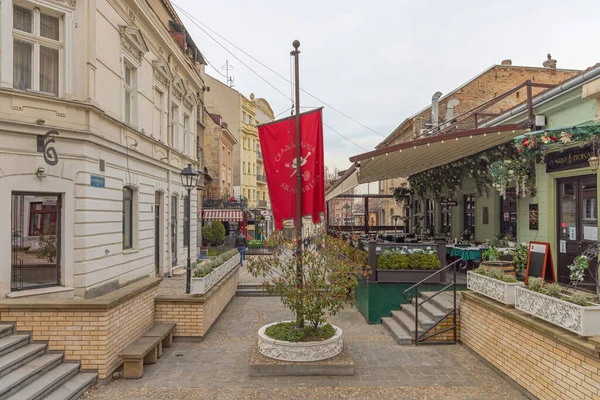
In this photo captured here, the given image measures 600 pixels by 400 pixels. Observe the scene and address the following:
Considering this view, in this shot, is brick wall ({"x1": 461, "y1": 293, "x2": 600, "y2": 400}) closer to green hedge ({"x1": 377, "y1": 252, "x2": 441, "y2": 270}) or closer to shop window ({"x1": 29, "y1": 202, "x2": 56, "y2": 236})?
green hedge ({"x1": 377, "y1": 252, "x2": 441, "y2": 270})

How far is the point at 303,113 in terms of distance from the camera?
22.1ft

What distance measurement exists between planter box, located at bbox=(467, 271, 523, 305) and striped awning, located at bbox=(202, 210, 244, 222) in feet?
65.2

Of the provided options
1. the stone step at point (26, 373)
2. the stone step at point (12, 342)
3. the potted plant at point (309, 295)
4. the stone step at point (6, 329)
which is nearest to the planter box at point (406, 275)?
the potted plant at point (309, 295)

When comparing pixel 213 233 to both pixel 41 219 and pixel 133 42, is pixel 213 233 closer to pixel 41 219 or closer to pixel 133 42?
pixel 133 42

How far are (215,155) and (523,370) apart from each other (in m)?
26.8

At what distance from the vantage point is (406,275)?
9.34 metres

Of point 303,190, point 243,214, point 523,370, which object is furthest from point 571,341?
point 243,214

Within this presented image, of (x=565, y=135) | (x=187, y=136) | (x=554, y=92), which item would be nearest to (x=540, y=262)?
(x=565, y=135)

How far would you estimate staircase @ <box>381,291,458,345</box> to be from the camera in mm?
7734

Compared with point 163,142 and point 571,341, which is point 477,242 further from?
point 163,142

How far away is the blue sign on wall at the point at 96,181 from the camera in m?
7.76

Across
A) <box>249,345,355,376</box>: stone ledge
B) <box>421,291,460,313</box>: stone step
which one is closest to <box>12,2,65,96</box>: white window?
<box>249,345,355,376</box>: stone ledge

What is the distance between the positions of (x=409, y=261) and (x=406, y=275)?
354 mm

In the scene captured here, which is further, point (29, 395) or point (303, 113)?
point (303, 113)
